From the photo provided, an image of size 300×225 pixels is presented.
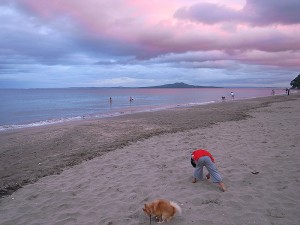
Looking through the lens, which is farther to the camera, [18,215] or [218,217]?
[18,215]

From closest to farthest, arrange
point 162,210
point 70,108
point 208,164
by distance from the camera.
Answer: point 162,210
point 208,164
point 70,108

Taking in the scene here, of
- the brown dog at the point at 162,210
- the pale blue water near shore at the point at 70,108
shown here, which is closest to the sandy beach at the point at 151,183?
the brown dog at the point at 162,210

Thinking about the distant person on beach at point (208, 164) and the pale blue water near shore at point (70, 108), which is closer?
the distant person on beach at point (208, 164)

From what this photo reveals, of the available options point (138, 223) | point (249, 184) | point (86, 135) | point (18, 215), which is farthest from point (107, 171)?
point (86, 135)

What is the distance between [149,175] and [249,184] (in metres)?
2.53

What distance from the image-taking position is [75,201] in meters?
5.80

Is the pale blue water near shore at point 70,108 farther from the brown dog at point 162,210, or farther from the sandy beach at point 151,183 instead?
the brown dog at point 162,210

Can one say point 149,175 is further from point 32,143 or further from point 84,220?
point 32,143

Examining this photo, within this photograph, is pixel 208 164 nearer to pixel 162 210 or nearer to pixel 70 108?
pixel 162 210

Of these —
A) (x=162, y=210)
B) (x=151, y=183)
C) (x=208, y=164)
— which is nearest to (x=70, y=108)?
(x=151, y=183)

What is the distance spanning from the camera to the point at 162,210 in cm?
450

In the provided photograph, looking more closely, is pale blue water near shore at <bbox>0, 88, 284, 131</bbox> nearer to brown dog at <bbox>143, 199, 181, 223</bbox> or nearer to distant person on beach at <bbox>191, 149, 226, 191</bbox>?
distant person on beach at <bbox>191, 149, 226, 191</bbox>

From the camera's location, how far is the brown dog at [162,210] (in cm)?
449

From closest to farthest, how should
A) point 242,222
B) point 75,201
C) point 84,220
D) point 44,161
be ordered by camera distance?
point 242,222 < point 84,220 < point 75,201 < point 44,161
